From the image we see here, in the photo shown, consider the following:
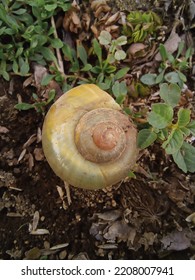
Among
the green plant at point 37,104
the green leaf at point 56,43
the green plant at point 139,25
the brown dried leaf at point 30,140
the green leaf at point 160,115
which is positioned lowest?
the brown dried leaf at point 30,140

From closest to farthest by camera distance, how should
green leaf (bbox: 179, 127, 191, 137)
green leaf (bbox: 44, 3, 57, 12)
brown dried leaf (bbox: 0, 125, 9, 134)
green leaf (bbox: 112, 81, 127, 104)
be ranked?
green leaf (bbox: 179, 127, 191, 137), green leaf (bbox: 112, 81, 127, 104), green leaf (bbox: 44, 3, 57, 12), brown dried leaf (bbox: 0, 125, 9, 134)

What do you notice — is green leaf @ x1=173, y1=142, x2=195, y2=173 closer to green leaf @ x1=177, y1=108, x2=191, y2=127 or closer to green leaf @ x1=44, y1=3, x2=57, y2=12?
green leaf @ x1=177, y1=108, x2=191, y2=127

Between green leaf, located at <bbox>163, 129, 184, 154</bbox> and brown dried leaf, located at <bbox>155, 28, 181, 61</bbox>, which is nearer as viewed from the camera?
green leaf, located at <bbox>163, 129, 184, 154</bbox>

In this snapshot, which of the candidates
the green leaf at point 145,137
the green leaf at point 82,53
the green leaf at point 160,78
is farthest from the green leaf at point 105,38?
the green leaf at point 145,137

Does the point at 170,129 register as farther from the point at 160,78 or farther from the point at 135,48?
the point at 135,48

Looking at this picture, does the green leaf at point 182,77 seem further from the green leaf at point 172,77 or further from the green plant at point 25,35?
the green plant at point 25,35

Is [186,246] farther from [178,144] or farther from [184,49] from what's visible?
[184,49]

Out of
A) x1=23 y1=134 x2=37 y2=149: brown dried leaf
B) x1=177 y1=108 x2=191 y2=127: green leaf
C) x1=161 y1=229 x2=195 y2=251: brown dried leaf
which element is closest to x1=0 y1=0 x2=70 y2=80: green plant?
x1=23 y1=134 x2=37 y2=149: brown dried leaf

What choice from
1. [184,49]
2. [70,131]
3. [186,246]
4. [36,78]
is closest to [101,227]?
[186,246]
